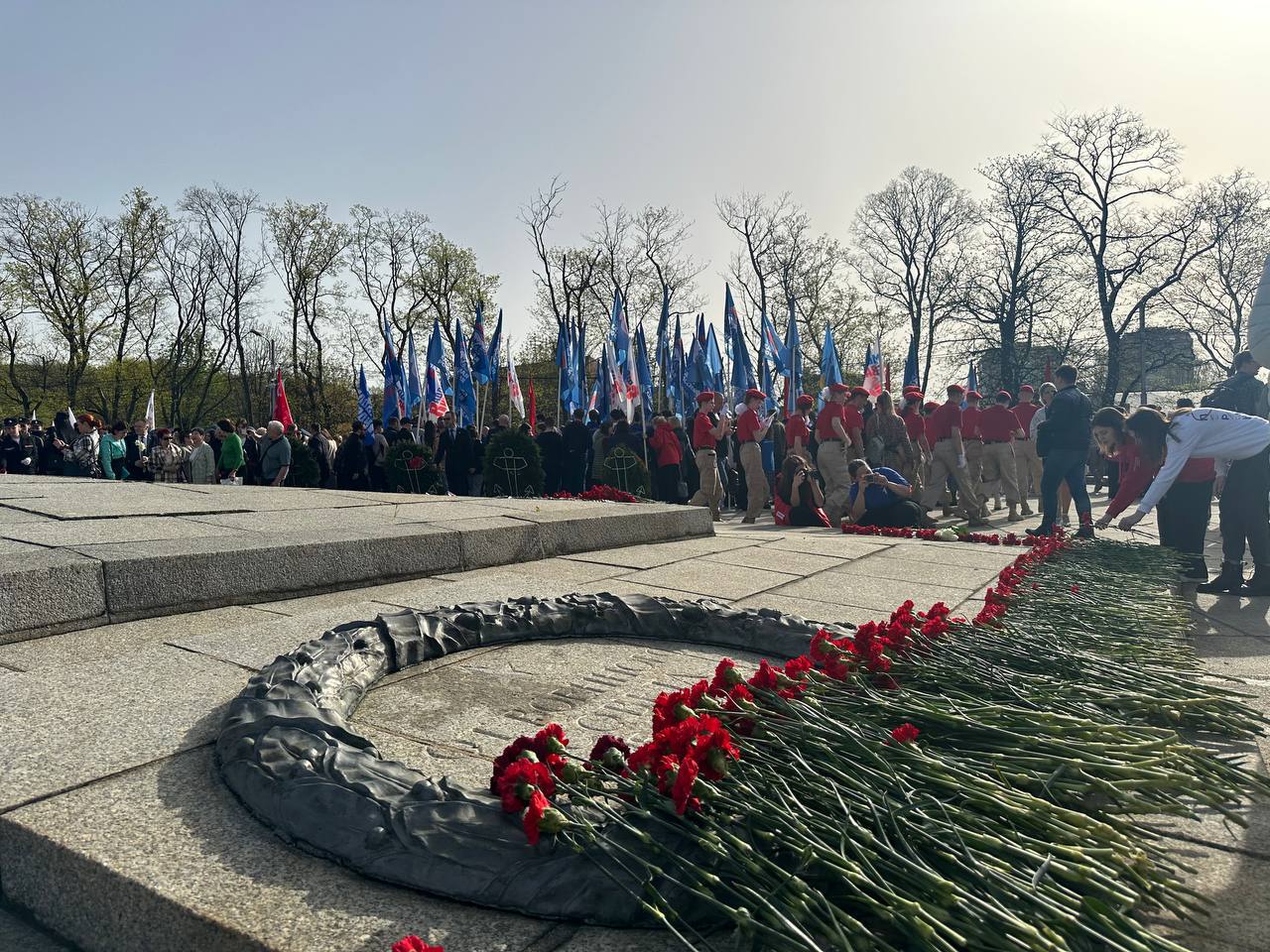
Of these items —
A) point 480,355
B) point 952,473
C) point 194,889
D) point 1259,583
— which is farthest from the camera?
point 480,355

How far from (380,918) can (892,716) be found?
1.29 meters

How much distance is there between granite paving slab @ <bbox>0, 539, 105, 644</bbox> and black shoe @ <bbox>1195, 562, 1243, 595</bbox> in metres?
6.64

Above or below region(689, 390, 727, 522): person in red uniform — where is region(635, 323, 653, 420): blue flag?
above

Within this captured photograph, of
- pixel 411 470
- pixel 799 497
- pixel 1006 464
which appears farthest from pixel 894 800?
pixel 411 470

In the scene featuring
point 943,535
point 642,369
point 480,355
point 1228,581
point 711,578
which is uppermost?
point 480,355

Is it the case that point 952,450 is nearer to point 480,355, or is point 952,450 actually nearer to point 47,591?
point 47,591

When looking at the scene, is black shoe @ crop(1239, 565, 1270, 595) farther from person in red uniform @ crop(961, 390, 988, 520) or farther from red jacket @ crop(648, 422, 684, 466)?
red jacket @ crop(648, 422, 684, 466)

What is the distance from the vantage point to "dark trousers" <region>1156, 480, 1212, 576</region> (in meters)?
6.33

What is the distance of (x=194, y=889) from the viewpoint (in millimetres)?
1687

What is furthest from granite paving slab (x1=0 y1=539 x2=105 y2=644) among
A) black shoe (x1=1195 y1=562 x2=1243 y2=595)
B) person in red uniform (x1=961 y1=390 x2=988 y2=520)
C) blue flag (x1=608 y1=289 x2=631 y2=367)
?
blue flag (x1=608 y1=289 x2=631 y2=367)

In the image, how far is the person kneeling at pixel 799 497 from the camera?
10773 mm

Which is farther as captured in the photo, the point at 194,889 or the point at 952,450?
the point at 952,450

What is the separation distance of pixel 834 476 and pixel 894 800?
33.0 ft

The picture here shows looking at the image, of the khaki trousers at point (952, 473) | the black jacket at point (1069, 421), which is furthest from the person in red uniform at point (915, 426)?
the black jacket at point (1069, 421)
